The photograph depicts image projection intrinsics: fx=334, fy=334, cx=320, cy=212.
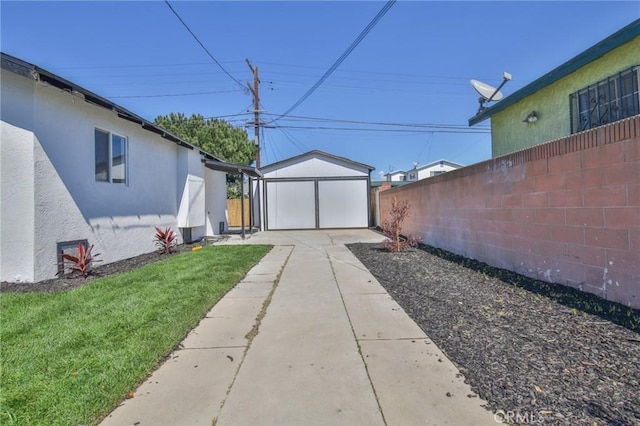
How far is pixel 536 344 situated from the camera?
301 cm

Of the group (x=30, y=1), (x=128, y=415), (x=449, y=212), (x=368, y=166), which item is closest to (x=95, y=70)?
(x=30, y=1)

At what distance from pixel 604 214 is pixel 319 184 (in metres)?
15.8

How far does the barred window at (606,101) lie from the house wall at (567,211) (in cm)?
210

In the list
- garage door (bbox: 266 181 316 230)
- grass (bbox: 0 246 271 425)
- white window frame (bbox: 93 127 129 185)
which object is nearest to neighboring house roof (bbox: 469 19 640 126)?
grass (bbox: 0 246 271 425)

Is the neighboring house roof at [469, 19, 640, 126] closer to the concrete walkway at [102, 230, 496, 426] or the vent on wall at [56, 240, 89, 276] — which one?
the concrete walkway at [102, 230, 496, 426]

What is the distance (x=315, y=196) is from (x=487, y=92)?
36.7 feet

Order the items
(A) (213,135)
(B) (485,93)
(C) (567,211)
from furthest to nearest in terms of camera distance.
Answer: (A) (213,135) < (B) (485,93) < (C) (567,211)

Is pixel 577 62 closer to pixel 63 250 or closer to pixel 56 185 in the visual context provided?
pixel 56 185

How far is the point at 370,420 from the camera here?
83.6 inches

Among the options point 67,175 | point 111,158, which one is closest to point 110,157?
point 111,158

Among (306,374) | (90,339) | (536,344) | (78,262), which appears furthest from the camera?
(78,262)

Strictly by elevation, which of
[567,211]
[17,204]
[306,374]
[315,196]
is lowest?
[306,374]

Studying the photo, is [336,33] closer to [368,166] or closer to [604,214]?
[368,166]

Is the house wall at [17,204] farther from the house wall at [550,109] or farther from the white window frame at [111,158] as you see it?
the house wall at [550,109]
